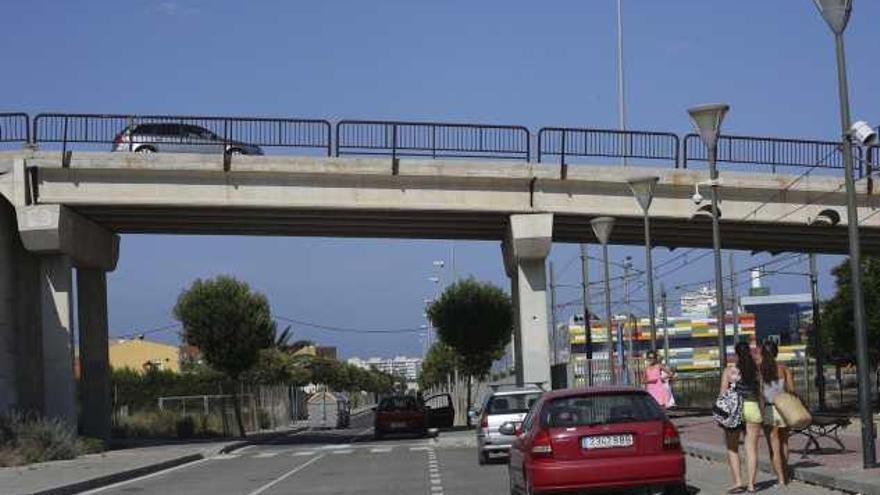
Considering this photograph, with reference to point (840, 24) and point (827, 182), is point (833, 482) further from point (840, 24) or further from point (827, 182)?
point (827, 182)

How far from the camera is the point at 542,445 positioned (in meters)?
12.9

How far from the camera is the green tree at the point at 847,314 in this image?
5038cm

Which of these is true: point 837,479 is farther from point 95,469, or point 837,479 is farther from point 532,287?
point 532,287

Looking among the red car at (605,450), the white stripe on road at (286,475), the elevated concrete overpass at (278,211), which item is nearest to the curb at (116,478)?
the white stripe on road at (286,475)

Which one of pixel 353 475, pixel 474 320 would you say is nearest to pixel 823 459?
pixel 353 475

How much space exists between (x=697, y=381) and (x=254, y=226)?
87.6 ft

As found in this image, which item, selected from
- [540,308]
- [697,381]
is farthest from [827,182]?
[697,381]

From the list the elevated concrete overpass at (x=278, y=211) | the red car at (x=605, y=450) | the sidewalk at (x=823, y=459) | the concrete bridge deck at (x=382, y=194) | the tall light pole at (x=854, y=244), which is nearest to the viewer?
the red car at (x=605, y=450)

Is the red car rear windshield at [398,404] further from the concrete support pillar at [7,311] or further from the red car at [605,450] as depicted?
the red car at [605,450]

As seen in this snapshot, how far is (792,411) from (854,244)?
7.37 feet

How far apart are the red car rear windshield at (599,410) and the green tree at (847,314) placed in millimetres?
38447

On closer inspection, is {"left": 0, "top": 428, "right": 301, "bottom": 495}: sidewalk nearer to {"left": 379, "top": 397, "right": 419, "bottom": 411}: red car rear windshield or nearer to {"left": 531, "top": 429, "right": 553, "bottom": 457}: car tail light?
{"left": 379, "top": 397, "right": 419, "bottom": 411}: red car rear windshield

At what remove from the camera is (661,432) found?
1284 centimetres

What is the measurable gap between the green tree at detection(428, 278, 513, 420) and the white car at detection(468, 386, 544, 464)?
2894cm
